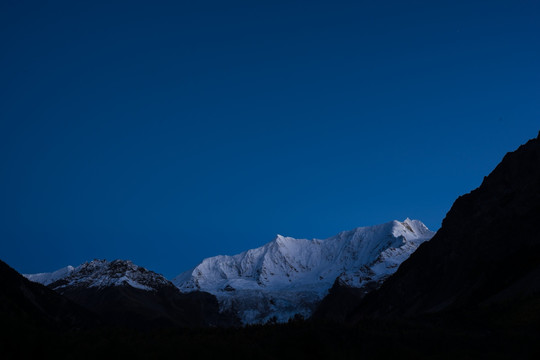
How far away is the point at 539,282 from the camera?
183 feet

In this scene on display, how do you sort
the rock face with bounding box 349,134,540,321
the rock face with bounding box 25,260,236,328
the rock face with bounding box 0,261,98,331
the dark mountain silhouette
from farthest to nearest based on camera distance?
1. the rock face with bounding box 25,260,236,328
2. the dark mountain silhouette
3. the rock face with bounding box 349,134,540,321
4. the rock face with bounding box 0,261,98,331

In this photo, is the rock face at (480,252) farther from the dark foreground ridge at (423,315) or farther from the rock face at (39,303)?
the rock face at (39,303)

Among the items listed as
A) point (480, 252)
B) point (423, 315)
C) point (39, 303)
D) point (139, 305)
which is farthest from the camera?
point (139, 305)

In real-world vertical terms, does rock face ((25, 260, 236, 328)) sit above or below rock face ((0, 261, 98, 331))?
above

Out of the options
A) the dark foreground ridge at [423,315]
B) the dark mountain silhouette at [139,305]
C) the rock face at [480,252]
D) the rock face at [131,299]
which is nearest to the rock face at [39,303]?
the dark foreground ridge at [423,315]

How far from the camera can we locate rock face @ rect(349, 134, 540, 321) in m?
72.7

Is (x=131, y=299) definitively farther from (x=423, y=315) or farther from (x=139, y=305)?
(x=423, y=315)

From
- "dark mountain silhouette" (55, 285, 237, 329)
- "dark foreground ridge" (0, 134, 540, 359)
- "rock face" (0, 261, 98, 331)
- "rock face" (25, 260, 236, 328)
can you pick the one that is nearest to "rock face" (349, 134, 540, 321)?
"dark foreground ridge" (0, 134, 540, 359)

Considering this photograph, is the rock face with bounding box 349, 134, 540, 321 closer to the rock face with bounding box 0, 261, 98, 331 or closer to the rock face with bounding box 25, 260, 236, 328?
the rock face with bounding box 0, 261, 98, 331

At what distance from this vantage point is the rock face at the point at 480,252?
239 feet

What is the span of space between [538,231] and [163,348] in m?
66.8

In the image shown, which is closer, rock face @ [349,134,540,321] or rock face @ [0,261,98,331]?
rock face @ [0,261,98,331]

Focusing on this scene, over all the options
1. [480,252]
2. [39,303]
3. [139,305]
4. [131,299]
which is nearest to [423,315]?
[480,252]

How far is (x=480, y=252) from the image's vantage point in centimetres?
8625
